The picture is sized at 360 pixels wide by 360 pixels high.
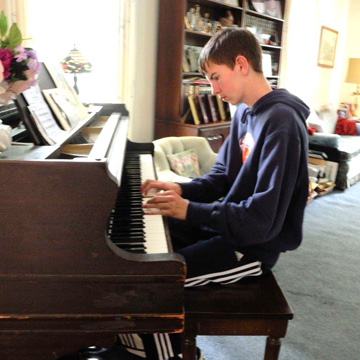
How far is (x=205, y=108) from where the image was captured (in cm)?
376

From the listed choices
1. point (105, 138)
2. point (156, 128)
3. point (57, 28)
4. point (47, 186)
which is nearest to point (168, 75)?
point (156, 128)

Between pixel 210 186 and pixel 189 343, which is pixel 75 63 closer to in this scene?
pixel 210 186

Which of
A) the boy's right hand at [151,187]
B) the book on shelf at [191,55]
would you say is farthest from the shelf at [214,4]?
the boy's right hand at [151,187]

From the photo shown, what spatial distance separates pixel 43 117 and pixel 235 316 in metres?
0.83

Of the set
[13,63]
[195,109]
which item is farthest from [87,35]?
[13,63]

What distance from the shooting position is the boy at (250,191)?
3.78 feet

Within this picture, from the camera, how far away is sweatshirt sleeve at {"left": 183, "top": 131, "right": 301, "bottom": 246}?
113 centimetres

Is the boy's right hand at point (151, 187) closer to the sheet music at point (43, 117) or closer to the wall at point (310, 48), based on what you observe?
the sheet music at point (43, 117)

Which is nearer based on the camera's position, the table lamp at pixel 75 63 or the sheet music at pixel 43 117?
the sheet music at pixel 43 117

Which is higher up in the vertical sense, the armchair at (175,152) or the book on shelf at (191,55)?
the book on shelf at (191,55)

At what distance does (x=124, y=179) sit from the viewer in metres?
1.65

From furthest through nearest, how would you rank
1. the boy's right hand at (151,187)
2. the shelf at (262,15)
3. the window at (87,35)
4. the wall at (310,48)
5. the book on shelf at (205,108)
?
the wall at (310,48), the shelf at (262,15), the book on shelf at (205,108), the window at (87,35), the boy's right hand at (151,187)

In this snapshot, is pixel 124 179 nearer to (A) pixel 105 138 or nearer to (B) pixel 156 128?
(A) pixel 105 138

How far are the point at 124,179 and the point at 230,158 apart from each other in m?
0.44
